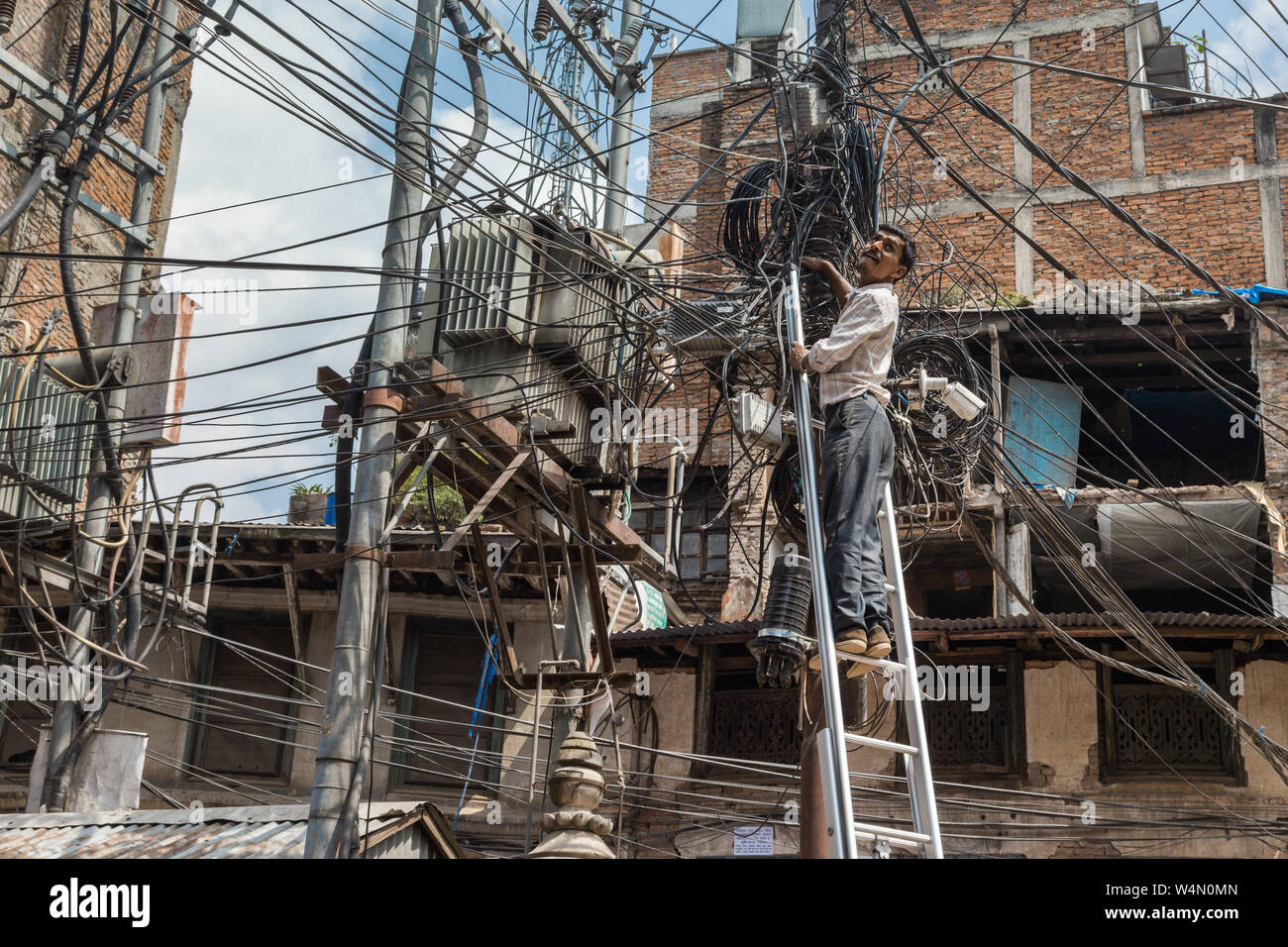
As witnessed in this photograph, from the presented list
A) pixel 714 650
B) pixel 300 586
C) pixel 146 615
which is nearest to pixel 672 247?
pixel 714 650

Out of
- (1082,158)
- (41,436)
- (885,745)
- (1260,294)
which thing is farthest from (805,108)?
(1082,158)

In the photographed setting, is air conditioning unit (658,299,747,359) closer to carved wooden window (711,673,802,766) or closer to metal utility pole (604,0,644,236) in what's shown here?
metal utility pole (604,0,644,236)

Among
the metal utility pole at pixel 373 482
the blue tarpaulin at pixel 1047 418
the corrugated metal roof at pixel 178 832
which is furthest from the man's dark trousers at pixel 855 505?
the blue tarpaulin at pixel 1047 418

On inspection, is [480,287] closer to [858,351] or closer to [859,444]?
[858,351]

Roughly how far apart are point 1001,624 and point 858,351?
791 cm

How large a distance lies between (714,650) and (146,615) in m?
6.39

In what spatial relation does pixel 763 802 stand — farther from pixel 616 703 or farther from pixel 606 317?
pixel 606 317

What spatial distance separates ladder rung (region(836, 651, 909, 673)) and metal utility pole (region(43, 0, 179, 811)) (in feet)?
21.6

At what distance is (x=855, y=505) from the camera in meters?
5.91

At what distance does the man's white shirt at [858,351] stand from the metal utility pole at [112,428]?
616cm

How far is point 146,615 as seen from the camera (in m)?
13.2

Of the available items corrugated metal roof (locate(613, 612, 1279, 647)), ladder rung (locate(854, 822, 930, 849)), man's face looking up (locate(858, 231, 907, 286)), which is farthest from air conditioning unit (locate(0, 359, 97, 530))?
ladder rung (locate(854, 822, 930, 849))

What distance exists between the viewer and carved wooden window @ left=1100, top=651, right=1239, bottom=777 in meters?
13.4

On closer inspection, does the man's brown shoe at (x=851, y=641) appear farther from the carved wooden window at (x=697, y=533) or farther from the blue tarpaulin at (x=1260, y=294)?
the blue tarpaulin at (x=1260, y=294)
